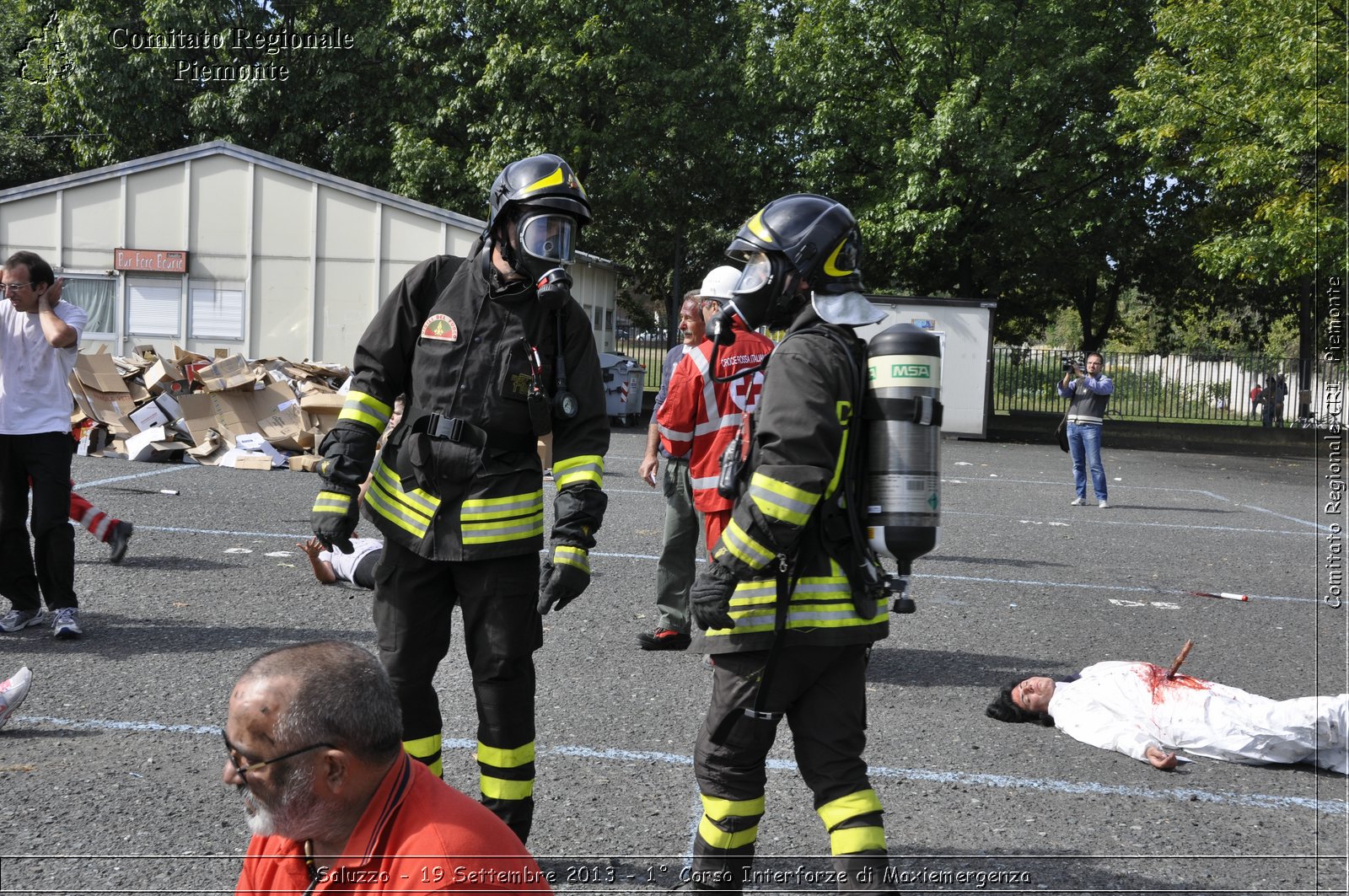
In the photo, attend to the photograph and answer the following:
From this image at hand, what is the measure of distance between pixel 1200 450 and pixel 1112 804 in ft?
80.6

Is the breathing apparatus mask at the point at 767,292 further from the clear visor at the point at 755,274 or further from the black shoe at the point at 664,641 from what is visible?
the black shoe at the point at 664,641

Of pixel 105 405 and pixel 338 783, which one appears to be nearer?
pixel 338 783

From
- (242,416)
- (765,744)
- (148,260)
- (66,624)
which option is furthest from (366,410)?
(148,260)

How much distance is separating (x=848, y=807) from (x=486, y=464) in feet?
4.54

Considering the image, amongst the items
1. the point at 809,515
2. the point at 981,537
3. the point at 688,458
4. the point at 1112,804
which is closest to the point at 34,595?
the point at 688,458

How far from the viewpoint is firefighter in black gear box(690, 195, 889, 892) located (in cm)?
294

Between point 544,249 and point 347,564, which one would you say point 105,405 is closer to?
point 347,564

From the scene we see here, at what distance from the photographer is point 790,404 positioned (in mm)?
2969

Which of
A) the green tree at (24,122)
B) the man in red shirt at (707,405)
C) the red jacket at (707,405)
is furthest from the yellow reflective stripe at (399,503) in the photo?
the green tree at (24,122)

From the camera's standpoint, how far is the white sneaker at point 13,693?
459 centimetres

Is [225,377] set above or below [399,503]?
above

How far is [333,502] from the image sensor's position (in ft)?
11.2

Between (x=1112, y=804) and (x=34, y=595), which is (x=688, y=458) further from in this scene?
(x=34, y=595)

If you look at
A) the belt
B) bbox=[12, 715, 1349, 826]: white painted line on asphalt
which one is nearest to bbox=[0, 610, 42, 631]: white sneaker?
bbox=[12, 715, 1349, 826]: white painted line on asphalt
